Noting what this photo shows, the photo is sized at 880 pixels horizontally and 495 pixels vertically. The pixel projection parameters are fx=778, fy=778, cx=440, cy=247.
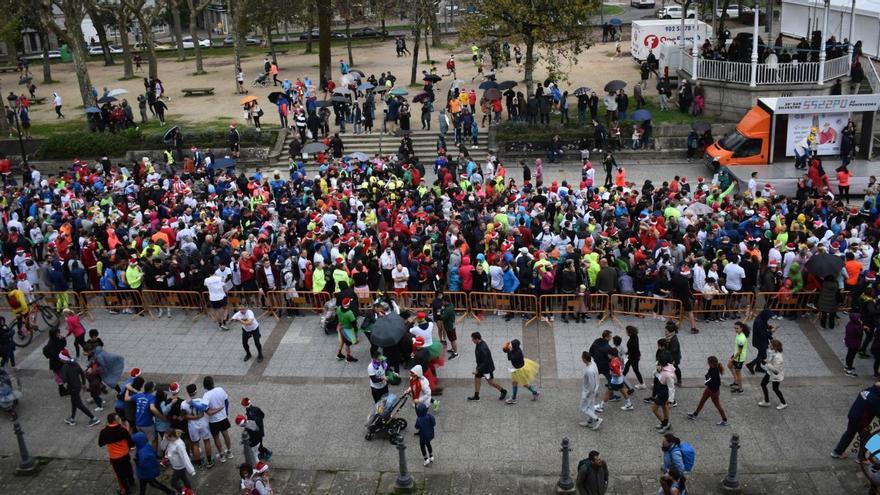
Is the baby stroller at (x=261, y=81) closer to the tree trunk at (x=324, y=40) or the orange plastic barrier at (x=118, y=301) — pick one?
the tree trunk at (x=324, y=40)

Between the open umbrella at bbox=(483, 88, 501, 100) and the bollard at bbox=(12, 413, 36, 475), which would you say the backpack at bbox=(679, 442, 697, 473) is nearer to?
the bollard at bbox=(12, 413, 36, 475)

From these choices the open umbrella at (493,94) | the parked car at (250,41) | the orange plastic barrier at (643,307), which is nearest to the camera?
the orange plastic barrier at (643,307)

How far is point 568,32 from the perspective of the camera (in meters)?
31.2

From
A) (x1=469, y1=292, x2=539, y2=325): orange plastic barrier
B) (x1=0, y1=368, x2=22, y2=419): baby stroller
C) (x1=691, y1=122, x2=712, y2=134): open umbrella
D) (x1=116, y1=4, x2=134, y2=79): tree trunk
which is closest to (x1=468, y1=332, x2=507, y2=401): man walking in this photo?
(x1=469, y1=292, x2=539, y2=325): orange plastic barrier

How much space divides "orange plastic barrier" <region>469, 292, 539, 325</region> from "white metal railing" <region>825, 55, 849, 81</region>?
68.2ft

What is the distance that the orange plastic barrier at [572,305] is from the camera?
17672 mm

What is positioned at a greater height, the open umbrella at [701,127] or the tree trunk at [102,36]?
the tree trunk at [102,36]

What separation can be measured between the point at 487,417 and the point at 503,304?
4.14 metres

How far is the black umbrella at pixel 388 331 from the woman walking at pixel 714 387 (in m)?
5.62

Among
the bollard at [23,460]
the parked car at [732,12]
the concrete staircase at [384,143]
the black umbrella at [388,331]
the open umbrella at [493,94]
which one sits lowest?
the bollard at [23,460]

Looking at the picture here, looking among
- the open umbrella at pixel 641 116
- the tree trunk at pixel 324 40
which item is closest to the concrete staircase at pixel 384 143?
the open umbrella at pixel 641 116

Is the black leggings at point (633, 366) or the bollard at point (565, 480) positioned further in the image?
the black leggings at point (633, 366)

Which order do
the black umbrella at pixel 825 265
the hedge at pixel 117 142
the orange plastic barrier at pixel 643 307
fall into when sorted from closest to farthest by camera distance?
1. the black umbrella at pixel 825 265
2. the orange plastic barrier at pixel 643 307
3. the hedge at pixel 117 142

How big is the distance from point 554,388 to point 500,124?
60.0ft
